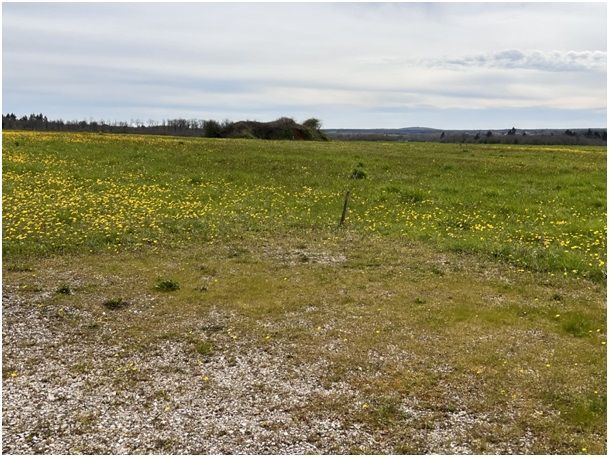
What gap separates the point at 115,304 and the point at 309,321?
4397 millimetres

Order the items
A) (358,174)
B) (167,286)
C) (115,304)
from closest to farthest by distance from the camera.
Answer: (115,304)
(167,286)
(358,174)

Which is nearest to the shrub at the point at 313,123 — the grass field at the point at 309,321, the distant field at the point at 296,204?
the distant field at the point at 296,204

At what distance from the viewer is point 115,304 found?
40.3ft

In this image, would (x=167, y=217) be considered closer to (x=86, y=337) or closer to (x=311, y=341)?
(x=86, y=337)

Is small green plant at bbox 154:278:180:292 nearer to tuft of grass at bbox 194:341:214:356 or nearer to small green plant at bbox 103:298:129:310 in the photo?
small green plant at bbox 103:298:129:310

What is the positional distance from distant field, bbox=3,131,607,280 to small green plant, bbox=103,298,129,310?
458 centimetres

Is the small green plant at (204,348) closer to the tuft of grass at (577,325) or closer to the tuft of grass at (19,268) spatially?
the tuft of grass at (19,268)

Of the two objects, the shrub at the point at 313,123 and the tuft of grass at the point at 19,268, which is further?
the shrub at the point at 313,123

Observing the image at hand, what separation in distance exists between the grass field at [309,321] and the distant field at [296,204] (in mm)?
165

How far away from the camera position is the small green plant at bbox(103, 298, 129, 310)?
40.0 feet

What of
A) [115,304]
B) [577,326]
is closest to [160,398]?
[115,304]

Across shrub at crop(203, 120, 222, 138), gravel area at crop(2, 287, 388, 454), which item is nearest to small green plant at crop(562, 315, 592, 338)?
gravel area at crop(2, 287, 388, 454)

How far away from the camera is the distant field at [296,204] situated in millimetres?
17484

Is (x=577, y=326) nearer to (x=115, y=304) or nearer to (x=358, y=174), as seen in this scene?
(x=115, y=304)
